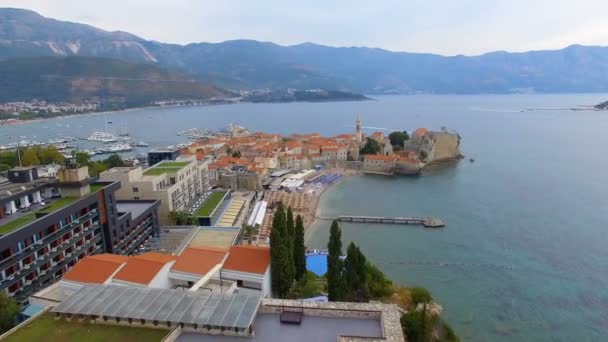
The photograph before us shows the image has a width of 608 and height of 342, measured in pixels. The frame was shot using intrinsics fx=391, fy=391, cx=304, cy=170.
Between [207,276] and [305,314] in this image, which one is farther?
[207,276]

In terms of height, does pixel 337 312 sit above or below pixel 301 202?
above

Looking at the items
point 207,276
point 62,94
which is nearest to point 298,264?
point 207,276

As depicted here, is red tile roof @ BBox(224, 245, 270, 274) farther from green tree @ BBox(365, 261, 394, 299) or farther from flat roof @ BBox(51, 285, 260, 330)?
green tree @ BBox(365, 261, 394, 299)

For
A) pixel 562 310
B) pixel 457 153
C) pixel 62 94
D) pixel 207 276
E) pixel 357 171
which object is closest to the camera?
pixel 207 276

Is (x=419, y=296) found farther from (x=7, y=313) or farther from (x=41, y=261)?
(x=41, y=261)

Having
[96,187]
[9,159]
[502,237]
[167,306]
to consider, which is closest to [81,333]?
[167,306]

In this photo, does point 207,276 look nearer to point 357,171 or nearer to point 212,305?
point 212,305
